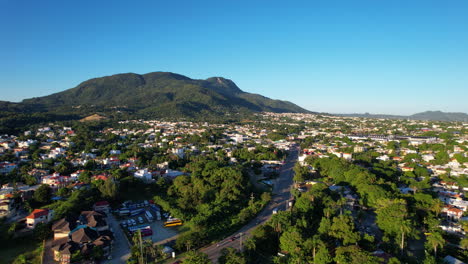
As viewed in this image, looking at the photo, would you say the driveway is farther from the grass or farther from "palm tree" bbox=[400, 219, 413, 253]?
"palm tree" bbox=[400, 219, 413, 253]

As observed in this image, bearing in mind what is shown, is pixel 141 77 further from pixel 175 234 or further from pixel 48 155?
pixel 175 234

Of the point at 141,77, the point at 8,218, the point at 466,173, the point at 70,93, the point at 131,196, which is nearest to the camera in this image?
the point at 8,218

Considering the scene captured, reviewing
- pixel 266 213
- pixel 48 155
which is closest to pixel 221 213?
pixel 266 213

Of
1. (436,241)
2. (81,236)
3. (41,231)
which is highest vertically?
(436,241)

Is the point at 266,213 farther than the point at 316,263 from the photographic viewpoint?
Yes

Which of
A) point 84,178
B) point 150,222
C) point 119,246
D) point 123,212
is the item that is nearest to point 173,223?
point 150,222

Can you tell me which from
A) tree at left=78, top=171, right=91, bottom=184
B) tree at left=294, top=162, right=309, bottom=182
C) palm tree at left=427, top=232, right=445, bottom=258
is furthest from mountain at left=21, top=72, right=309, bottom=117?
palm tree at left=427, top=232, right=445, bottom=258

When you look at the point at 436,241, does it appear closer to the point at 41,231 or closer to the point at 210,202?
the point at 210,202
